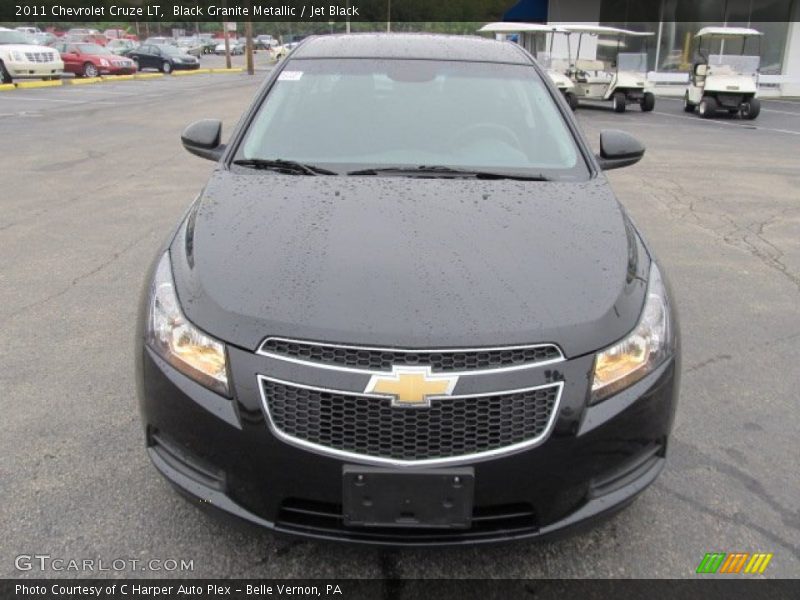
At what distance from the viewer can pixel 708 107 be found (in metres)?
18.5

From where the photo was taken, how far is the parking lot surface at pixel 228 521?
2.41 meters

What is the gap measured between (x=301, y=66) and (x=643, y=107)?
18.2 metres

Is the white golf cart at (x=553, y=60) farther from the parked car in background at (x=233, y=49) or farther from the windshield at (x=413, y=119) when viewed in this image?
the parked car in background at (x=233, y=49)

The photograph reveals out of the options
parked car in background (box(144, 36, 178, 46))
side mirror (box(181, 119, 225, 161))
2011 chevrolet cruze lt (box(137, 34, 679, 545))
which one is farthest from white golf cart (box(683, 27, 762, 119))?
parked car in background (box(144, 36, 178, 46))

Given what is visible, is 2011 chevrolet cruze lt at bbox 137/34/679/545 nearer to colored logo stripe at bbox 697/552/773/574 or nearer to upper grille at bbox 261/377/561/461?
upper grille at bbox 261/377/561/461

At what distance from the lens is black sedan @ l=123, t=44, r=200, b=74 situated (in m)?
35.7

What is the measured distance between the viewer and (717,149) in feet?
42.9

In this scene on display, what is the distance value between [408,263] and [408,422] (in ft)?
1.89

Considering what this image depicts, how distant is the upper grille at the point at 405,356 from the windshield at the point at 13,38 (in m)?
25.5

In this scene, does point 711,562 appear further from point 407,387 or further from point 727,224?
point 727,224

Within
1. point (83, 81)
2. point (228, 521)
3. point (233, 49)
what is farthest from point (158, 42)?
point (228, 521)

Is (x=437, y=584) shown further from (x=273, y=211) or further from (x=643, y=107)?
(x=643, y=107)

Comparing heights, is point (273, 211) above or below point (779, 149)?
above

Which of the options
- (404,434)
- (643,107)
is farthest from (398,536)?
(643,107)
